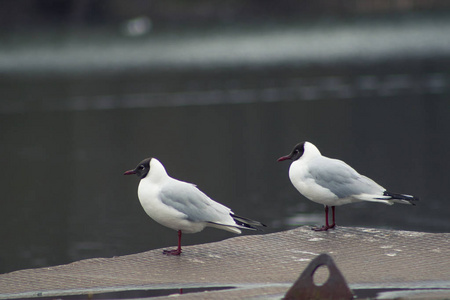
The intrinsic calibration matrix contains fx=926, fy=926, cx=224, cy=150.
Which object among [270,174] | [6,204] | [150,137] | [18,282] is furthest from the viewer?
[150,137]

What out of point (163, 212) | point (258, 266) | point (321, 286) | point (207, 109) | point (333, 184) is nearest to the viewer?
point (321, 286)

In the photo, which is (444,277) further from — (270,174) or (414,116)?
(414,116)

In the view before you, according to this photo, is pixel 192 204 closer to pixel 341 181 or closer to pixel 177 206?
pixel 177 206

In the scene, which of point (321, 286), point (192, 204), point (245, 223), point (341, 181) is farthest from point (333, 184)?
point (321, 286)

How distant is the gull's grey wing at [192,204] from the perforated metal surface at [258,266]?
24 cm

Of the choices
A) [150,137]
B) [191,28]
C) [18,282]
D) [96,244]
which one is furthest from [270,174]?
[191,28]

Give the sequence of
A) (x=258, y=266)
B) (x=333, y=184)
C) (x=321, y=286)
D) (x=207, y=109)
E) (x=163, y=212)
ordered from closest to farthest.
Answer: (x=321, y=286) → (x=258, y=266) → (x=163, y=212) → (x=333, y=184) → (x=207, y=109)

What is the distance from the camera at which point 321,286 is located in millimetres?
5012

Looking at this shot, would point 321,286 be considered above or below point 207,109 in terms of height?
below

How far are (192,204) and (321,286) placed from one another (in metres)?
1.71

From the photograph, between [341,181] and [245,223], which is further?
[341,181]

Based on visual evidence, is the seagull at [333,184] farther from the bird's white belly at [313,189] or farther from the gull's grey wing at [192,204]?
the gull's grey wing at [192,204]

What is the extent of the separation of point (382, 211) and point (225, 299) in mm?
8048

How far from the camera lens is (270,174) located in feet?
54.8
